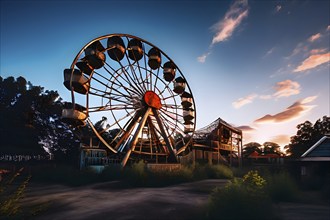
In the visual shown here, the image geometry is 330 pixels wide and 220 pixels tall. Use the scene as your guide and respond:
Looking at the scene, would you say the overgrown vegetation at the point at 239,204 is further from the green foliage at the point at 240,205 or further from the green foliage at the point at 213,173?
the green foliage at the point at 213,173

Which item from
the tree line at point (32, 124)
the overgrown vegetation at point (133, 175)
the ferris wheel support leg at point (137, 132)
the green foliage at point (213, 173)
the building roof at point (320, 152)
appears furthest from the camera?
the tree line at point (32, 124)

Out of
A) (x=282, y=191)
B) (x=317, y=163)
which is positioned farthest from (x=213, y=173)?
(x=282, y=191)

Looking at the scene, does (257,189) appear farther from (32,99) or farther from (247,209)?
(32,99)

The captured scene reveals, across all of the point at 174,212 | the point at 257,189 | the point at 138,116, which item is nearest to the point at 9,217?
the point at 174,212

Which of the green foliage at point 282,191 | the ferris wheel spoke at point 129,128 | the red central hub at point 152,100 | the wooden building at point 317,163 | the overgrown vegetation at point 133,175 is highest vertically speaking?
the red central hub at point 152,100

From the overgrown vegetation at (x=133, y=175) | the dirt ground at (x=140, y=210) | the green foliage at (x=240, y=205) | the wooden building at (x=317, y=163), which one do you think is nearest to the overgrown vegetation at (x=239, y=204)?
the green foliage at (x=240, y=205)

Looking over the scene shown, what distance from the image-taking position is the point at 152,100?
2144cm

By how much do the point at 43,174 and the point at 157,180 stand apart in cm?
946

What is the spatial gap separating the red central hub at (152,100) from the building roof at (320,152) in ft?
42.6

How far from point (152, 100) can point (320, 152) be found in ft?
44.9

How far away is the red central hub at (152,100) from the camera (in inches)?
830

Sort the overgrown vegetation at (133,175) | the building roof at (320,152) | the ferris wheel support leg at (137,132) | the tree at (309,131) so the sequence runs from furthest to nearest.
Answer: the tree at (309,131) < the ferris wheel support leg at (137,132) < the overgrown vegetation at (133,175) < the building roof at (320,152)

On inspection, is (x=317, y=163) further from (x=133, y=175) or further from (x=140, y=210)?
(x=133, y=175)

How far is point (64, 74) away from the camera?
16.6 meters
